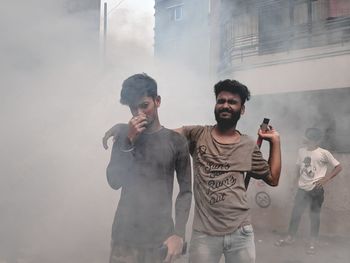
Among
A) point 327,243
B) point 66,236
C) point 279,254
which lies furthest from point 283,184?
point 66,236

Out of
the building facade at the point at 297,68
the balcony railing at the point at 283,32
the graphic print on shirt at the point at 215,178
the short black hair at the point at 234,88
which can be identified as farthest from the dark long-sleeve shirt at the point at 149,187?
the balcony railing at the point at 283,32

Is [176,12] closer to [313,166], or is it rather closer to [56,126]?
[56,126]

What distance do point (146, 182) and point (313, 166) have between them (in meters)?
3.09

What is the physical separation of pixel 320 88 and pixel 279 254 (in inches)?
90.9

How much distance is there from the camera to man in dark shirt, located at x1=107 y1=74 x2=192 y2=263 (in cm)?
175

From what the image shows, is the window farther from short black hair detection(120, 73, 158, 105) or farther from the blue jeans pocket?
the blue jeans pocket

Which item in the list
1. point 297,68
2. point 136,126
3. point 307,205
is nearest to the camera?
point 136,126

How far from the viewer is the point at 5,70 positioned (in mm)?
2994

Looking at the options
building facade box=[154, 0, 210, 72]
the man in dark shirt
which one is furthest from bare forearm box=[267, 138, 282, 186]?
building facade box=[154, 0, 210, 72]

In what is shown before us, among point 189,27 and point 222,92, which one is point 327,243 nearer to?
point 189,27

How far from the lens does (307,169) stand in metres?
4.39

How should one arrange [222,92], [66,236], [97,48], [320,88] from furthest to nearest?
[320,88], [66,236], [97,48], [222,92]

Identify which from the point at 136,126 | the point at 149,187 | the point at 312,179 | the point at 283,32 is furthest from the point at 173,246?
the point at 283,32

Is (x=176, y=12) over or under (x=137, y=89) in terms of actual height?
over
